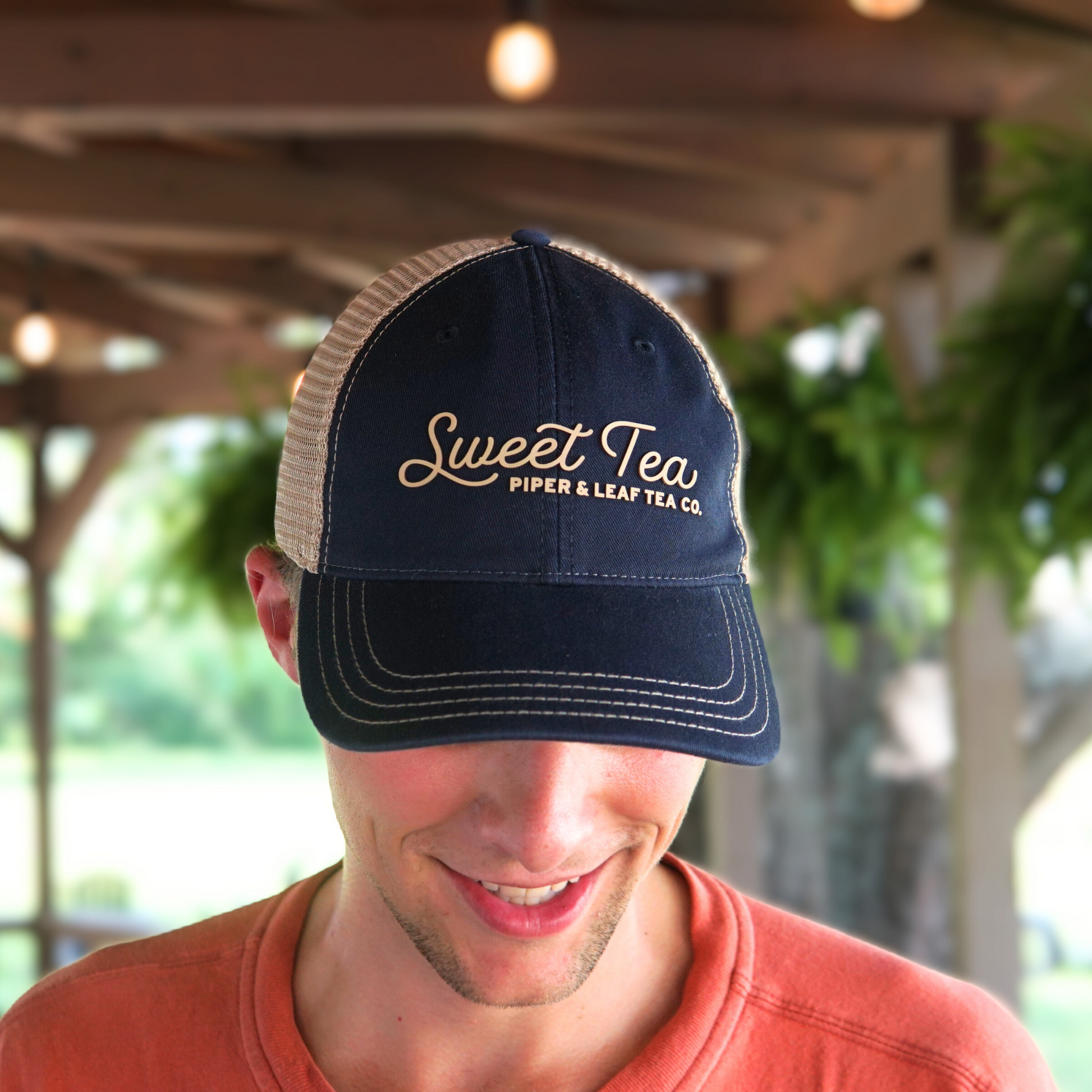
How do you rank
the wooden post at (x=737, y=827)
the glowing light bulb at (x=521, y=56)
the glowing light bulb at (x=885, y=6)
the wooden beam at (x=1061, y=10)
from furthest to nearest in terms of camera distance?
1. the wooden post at (x=737, y=827)
2. the wooden beam at (x=1061, y=10)
3. the glowing light bulb at (x=521, y=56)
4. the glowing light bulb at (x=885, y=6)

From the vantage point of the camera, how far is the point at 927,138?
285cm

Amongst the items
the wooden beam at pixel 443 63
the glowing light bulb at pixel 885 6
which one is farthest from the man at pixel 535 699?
the wooden beam at pixel 443 63

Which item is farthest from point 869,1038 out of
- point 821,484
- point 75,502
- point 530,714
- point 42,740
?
point 42,740

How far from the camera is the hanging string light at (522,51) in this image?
7.38 ft

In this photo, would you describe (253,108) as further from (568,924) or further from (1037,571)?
(568,924)

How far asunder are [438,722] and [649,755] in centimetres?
14

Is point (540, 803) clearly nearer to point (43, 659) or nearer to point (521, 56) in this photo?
point (521, 56)

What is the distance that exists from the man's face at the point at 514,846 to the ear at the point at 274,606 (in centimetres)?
13

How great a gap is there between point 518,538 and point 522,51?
1582 mm

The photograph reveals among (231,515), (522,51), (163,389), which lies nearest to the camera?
(522,51)

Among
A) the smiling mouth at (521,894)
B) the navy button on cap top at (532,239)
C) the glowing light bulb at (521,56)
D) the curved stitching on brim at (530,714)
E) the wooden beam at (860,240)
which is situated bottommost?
the smiling mouth at (521,894)

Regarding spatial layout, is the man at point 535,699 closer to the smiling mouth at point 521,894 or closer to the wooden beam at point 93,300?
the smiling mouth at point 521,894

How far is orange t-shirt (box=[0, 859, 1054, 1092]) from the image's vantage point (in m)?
0.94

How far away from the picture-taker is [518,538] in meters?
0.87
